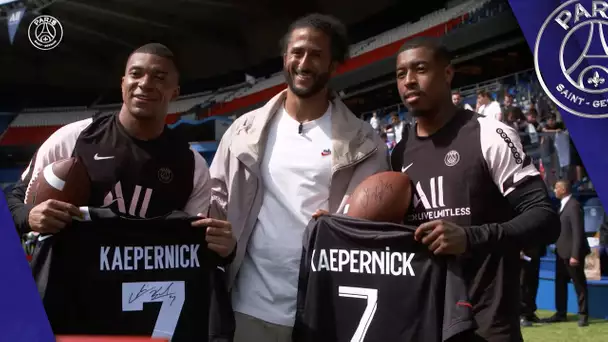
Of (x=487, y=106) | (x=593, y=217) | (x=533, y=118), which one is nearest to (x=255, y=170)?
(x=593, y=217)

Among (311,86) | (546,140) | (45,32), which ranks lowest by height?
(311,86)

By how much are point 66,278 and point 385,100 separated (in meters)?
17.3

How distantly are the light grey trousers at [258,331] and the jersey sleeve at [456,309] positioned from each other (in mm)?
616

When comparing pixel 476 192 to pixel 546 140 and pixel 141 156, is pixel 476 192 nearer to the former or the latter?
pixel 141 156

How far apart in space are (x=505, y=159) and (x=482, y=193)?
0.14 m

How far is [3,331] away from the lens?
1.75 m

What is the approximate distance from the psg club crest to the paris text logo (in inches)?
901

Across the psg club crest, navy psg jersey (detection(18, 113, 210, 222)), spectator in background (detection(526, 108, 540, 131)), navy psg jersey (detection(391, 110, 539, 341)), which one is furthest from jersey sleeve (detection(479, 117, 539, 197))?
spectator in background (detection(526, 108, 540, 131))

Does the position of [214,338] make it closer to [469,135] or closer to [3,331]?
[3,331]

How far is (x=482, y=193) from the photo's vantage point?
234 centimetres

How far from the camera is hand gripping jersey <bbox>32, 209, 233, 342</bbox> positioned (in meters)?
2.13

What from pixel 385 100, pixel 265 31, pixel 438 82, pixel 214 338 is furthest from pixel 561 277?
pixel 265 31

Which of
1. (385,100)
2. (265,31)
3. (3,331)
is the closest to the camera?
(3,331)
